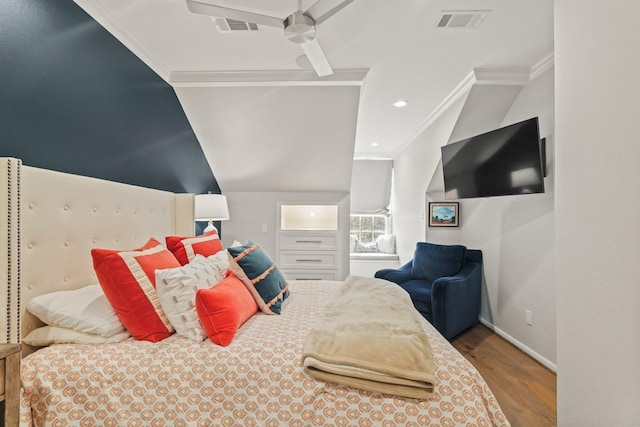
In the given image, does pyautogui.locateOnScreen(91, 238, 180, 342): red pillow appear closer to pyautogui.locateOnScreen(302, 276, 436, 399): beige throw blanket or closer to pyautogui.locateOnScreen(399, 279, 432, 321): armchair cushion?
pyautogui.locateOnScreen(302, 276, 436, 399): beige throw blanket

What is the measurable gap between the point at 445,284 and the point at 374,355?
2066mm

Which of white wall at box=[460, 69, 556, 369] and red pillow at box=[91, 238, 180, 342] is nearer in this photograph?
red pillow at box=[91, 238, 180, 342]

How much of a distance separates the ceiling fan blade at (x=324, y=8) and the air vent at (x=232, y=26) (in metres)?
0.78

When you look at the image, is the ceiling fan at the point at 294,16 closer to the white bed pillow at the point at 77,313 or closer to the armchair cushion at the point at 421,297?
the white bed pillow at the point at 77,313

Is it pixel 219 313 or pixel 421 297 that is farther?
pixel 421 297

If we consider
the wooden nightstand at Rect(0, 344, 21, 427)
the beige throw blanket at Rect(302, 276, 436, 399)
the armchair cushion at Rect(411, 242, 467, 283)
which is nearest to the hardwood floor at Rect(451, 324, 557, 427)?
the armchair cushion at Rect(411, 242, 467, 283)

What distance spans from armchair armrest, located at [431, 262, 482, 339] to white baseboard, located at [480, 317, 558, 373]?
0.66ft

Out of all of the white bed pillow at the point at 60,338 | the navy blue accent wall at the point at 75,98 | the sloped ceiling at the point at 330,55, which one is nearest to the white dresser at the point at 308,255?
the sloped ceiling at the point at 330,55

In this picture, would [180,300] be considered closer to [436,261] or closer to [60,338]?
[60,338]

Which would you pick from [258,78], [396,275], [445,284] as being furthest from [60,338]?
[396,275]

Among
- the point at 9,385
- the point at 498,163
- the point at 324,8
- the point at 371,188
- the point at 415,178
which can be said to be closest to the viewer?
the point at 9,385

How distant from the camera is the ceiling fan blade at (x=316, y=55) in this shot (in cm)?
195

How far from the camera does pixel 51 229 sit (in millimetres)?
1709

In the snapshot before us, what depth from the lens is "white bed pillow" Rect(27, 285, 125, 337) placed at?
1.53 meters
